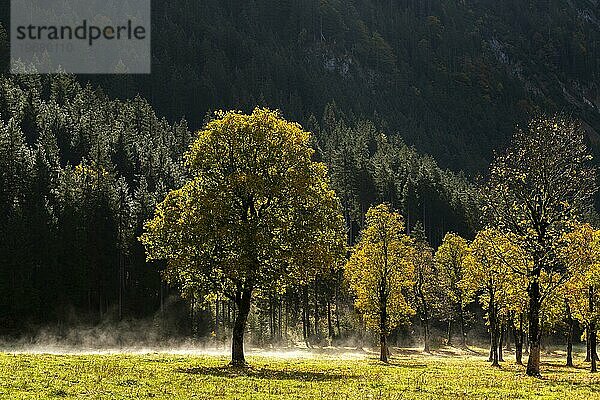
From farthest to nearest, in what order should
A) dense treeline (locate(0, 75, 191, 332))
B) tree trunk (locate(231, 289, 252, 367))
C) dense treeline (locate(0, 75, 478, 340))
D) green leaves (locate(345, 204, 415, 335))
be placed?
dense treeline (locate(0, 75, 478, 340)) → dense treeline (locate(0, 75, 191, 332)) → green leaves (locate(345, 204, 415, 335)) → tree trunk (locate(231, 289, 252, 367))

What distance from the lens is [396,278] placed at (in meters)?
63.1

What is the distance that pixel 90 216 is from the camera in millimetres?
108312

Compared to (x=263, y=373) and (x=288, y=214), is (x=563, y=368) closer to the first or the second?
(x=288, y=214)

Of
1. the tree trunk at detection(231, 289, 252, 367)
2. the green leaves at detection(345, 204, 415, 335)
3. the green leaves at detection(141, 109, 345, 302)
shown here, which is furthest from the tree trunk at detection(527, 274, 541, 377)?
the green leaves at detection(345, 204, 415, 335)

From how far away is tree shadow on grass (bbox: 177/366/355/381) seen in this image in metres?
32.6

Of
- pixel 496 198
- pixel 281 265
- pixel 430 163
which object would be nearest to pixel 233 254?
Answer: pixel 281 265

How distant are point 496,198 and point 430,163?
149770mm

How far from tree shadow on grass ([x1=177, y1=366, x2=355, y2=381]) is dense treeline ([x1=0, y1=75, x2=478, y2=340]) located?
47796 mm

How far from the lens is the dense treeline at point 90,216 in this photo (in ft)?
322

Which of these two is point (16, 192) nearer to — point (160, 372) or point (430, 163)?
point (160, 372)

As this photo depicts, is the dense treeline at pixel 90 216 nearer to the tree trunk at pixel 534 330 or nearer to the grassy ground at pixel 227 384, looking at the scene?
the tree trunk at pixel 534 330

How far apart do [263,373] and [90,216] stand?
80.3 metres

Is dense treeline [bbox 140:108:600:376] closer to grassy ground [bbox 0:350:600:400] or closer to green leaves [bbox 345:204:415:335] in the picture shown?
grassy ground [bbox 0:350:600:400]

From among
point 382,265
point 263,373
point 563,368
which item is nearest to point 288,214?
point 263,373
